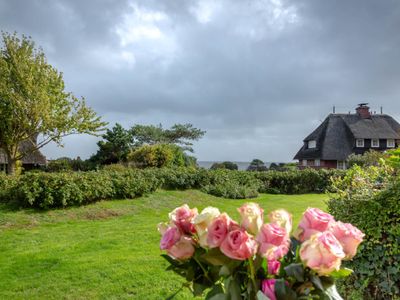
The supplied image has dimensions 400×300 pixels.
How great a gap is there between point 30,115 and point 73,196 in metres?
11.7

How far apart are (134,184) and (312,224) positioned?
12.4 meters

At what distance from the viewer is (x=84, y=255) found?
654 centimetres

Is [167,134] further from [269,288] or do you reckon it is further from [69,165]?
[269,288]

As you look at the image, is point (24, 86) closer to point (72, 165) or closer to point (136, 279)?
point (72, 165)

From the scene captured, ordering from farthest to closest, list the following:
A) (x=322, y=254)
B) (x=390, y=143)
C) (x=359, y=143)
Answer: (x=390, y=143) < (x=359, y=143) < (x=322, y=254)

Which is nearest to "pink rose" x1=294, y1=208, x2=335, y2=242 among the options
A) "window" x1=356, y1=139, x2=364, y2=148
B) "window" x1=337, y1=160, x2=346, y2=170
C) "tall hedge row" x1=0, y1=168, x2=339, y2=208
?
"tall hedge row" x1=0, y1=168, x2=339, y2=208

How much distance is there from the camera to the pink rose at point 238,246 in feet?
3.91

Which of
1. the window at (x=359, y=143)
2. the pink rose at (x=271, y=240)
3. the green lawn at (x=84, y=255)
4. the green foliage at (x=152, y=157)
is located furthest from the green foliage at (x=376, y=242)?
the window at (x=359, y=143)

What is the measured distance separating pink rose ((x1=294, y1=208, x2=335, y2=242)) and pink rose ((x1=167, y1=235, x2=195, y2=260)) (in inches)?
16.5

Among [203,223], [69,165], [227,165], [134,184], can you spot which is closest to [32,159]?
[69,165]

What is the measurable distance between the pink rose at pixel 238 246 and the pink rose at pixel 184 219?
0.71 ft

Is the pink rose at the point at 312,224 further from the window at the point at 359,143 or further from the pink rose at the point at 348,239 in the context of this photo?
the window at the point at 359,143

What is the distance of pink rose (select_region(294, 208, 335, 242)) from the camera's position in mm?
1327

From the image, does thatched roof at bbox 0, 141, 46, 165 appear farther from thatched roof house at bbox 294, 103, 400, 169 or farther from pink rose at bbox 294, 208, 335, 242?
pink rose at bbox 294, 208, 335, 242
